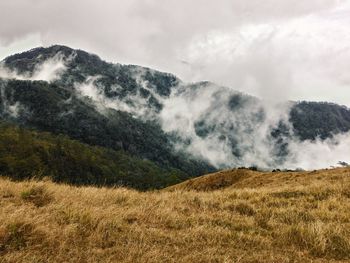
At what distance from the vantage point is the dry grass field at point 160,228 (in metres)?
8.64

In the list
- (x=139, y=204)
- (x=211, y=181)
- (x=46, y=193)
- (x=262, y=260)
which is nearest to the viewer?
(x=262, y=260)

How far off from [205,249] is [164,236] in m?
1.23

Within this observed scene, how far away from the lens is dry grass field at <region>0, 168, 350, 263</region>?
8641 millimetres

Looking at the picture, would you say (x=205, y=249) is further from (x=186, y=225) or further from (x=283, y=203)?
(x=283, y=203)

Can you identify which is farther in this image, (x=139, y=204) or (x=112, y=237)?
(x=139, y=204)

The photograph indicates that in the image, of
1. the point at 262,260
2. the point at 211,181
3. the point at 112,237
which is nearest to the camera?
the point at 262,260

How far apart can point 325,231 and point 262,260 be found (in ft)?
11.1

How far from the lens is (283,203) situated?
16047 mm

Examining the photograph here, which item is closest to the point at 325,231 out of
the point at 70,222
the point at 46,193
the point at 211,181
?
the point at 70,222

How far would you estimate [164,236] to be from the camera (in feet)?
33.3

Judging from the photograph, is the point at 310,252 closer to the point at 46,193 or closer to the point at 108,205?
the point at 108,205

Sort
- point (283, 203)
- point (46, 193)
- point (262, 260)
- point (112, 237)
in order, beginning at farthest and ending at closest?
point (283, 203)
point (46, 193)
point (112, 237)
point (262, 260)

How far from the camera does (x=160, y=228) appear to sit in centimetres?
1100

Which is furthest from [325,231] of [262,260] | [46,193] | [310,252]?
[46,193]
